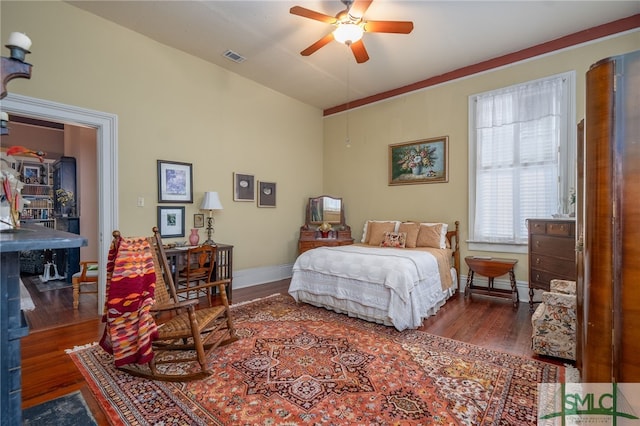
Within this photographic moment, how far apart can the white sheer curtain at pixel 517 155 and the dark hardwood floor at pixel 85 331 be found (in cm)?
113

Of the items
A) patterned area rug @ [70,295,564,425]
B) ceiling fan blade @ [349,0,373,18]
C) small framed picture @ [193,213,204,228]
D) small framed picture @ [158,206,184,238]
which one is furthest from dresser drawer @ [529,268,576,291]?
small framed picture @ [158,206,184,238]

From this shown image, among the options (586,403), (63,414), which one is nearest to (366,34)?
(586,403)

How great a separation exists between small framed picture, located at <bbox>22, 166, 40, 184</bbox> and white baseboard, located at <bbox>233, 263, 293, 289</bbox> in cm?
545

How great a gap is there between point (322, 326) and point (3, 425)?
2.36 metres

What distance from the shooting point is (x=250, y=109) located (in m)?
4.82

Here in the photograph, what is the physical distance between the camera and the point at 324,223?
552 centimetres

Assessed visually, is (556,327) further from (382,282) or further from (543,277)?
(382,282)

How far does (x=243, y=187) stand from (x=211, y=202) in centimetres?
76

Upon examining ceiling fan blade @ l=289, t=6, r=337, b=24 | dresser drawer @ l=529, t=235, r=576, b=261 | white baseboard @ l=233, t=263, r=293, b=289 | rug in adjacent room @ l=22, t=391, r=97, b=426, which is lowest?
white baseboard @ l=233, t=263, r=293, b=289

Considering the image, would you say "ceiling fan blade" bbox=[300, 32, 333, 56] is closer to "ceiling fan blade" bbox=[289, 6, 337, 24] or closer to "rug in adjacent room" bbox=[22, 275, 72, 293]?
"ceiling fan blade" bbox=[289, 6, 337, 24]

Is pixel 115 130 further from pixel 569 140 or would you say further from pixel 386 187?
pixel 569 140

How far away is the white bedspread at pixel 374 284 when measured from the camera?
2.92 metres

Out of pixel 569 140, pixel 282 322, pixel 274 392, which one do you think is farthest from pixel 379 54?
pixel 274 392

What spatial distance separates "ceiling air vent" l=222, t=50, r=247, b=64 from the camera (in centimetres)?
396
